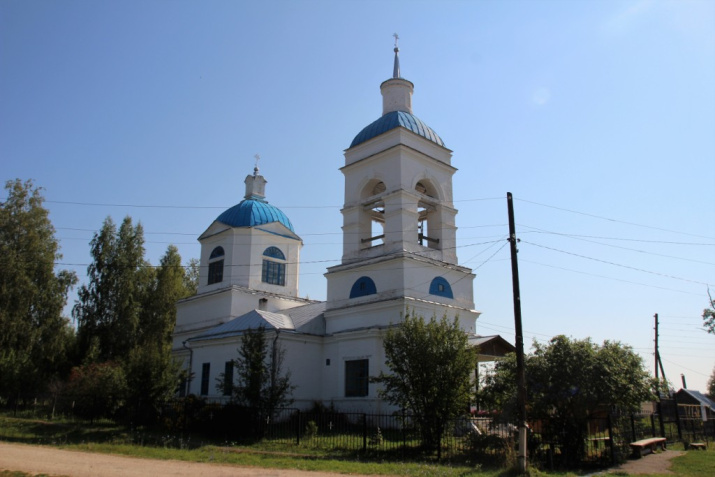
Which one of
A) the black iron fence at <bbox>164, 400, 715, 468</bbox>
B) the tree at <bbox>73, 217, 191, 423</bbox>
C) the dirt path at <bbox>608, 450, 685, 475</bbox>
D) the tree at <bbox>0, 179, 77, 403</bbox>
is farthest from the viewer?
the tree at <bbox>73, 217, 191, 423</bbox>

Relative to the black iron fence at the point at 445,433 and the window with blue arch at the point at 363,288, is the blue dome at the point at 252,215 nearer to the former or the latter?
the window with blue arch at the point at 363,288

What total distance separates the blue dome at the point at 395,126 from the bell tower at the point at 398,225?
60 mm

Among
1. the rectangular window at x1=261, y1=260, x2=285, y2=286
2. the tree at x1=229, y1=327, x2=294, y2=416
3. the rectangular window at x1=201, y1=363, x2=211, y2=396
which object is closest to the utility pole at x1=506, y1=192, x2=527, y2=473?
the tree at x1=229, y1=327, x2=294, y2=416

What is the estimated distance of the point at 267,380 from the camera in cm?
1873

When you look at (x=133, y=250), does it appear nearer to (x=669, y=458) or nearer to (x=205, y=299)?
(x=205, y=299)

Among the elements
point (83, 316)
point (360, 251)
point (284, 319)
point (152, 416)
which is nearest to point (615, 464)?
point (360, 251)

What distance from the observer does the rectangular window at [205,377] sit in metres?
24.1

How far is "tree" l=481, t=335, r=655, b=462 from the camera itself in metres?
14.0

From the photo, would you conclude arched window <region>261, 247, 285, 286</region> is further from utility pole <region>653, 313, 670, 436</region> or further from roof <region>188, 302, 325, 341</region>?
utility pole <region>653, 313, 670, 436</region>

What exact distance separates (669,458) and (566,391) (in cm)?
444

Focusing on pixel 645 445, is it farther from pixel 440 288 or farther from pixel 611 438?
pixel 440 288

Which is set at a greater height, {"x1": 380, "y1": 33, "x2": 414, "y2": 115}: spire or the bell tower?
{"x1": 380, "y1": 33, "x2": 414, "y2": 115}: spire

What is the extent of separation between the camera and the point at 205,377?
2433 centimetres

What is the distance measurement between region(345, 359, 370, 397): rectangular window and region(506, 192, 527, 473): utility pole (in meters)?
7.97
